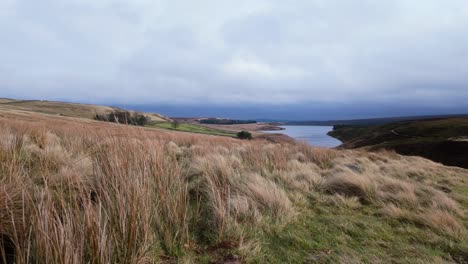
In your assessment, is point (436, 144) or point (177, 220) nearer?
point (177, 220)

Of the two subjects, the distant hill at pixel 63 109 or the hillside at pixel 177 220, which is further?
the distant hill at pixel 63 109

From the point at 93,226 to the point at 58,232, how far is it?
217 mm

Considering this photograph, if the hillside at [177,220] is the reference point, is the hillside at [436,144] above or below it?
below

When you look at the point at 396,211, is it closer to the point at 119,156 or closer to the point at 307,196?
the point at 307,196

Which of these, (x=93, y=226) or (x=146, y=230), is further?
(x=146, y=230)

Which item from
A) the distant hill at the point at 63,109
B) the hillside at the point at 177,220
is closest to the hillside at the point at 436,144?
the hillside at the point at 177,220

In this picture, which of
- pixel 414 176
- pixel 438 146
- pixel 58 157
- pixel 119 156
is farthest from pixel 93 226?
pixel 438 146

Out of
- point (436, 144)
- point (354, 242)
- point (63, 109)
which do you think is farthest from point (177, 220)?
point (63, 109)

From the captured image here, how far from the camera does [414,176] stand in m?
10.5

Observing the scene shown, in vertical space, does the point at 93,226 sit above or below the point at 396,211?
above

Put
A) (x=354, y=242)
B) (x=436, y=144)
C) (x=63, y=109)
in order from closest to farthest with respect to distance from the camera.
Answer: (x=354, y=242), (x=436, y=144), (x=63, y=109)

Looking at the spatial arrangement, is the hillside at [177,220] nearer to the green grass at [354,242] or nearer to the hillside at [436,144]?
the green grass at [354,242]

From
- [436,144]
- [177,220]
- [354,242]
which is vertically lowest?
[436,144]

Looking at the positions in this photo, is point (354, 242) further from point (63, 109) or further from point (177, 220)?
point (63, 109)
